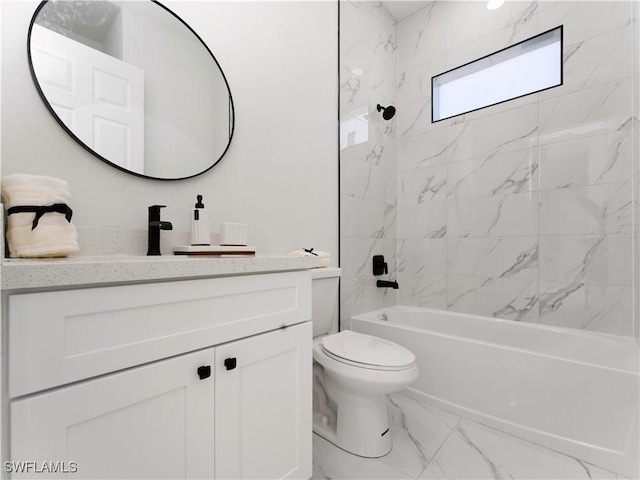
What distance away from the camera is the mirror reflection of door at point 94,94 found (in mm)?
1017

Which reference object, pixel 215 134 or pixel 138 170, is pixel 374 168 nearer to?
pixel 215 134

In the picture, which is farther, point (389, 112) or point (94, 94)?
point (389, 112)

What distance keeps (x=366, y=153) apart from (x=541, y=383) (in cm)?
175

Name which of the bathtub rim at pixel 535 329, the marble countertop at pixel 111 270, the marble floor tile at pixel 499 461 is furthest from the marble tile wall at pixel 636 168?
the marble countertop at pixel 111 270

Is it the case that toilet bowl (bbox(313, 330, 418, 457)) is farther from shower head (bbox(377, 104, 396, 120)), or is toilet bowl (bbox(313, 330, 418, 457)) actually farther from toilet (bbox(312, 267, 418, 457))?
shower head (bbox(377, 104, 396, 120))

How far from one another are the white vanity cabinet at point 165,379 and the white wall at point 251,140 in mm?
581

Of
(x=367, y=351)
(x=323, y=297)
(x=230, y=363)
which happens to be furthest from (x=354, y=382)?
(x=230, y=363)

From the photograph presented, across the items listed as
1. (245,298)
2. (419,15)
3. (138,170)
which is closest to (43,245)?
(138,170)

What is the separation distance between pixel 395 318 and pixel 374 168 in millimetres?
1173

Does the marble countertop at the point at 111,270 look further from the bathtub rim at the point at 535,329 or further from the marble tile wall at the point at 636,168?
the marble tile wall at the point at 636,168

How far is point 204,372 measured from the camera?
2.61 ft

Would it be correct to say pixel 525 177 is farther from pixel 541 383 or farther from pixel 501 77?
pixel 541 383

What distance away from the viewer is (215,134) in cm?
143

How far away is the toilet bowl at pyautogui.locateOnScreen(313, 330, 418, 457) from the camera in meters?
1.28
